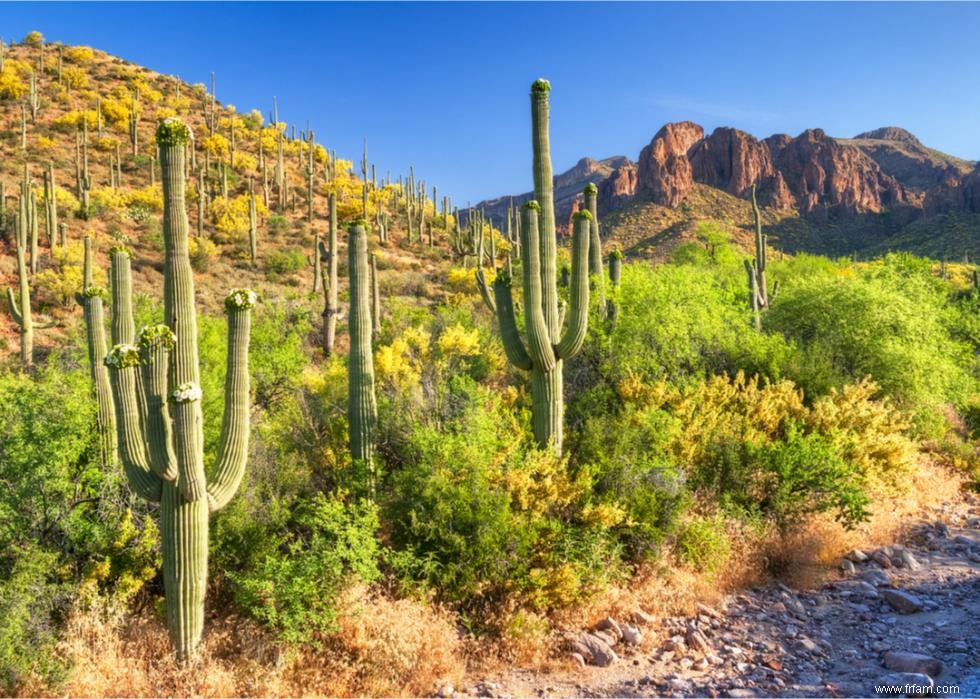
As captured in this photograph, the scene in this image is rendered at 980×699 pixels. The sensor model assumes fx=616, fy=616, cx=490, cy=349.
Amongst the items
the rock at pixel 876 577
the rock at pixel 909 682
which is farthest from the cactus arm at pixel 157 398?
the rock at pixel 876 577

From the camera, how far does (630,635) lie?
6832 mm

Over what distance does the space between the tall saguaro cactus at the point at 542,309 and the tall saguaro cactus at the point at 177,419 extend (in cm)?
409

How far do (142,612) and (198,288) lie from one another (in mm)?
19899

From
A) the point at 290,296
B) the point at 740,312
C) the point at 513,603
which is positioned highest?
the point at 290,296

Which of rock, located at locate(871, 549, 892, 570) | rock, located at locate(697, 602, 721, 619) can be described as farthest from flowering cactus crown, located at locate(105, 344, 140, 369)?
rock, located at locate(871, 549, 892, 570)

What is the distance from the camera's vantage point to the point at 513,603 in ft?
22.6

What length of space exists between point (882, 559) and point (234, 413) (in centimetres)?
886

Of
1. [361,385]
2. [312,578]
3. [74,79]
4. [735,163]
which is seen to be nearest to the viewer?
[312,578]

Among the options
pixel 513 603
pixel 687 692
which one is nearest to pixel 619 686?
pixel 687 692

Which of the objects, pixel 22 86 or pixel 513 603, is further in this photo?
pixel 22 86

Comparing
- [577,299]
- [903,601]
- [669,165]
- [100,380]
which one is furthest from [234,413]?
[669,165]

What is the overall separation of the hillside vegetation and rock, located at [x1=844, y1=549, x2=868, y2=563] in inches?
10.7

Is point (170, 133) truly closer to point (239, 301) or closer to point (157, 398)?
point (239, 301)

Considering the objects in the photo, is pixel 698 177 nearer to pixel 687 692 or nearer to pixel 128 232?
pixel 128 232
